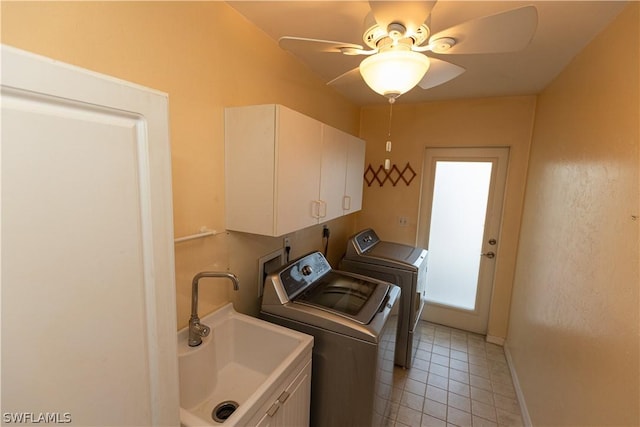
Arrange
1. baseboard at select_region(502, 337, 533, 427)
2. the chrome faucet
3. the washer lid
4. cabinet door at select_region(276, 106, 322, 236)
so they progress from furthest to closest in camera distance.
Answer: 1. baseboard at select_region(502, 337, 533, 427)
2. the washer lid
3. cabinet door at select_region(276, 106, 322, 236)
4. the chrome faucet

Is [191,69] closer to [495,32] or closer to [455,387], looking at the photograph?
[495,32]

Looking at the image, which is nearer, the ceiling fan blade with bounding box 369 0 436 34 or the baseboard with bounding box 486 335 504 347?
the ceiling fan blade with bounding box 369 0 436 34

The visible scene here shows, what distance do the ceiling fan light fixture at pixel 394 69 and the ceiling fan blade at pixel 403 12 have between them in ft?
0.31

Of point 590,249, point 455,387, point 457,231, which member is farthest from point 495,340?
point 590,249

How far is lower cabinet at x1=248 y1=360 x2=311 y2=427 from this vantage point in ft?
3.61

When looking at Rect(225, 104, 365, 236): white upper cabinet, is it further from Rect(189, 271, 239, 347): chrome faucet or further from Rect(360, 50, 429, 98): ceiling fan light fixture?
Rect(360, 50, 429, 98): ceiling fan light fixture

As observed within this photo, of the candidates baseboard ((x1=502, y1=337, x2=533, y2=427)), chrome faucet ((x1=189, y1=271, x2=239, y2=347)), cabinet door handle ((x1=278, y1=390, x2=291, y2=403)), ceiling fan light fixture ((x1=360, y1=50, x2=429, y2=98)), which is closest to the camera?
ceiling fan light fixture ((x1=360, y1=50, x2=429, y2=98))

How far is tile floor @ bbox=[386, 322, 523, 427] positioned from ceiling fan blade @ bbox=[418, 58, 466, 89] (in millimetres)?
2187

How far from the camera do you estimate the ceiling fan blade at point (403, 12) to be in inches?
32.0

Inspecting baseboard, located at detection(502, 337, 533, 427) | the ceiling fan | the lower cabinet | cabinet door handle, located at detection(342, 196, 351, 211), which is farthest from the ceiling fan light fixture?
baseboard, located at detection(502, 337, 533, 427)

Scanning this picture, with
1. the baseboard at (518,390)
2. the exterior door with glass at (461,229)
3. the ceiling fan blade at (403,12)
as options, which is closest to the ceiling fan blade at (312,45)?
the ceiling fan blade at (403,12)

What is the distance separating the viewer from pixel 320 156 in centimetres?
178

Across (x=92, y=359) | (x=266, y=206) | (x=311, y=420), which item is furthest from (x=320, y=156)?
(x=311, y=420)

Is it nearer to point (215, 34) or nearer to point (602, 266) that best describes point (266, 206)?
point (215, 34)
